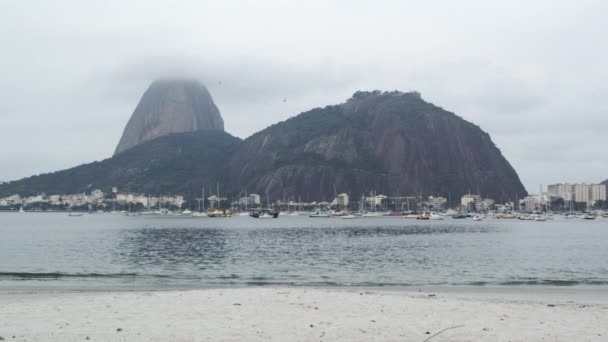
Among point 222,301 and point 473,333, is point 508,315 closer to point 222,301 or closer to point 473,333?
point 473,333

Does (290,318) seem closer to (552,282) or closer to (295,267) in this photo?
(552,282)

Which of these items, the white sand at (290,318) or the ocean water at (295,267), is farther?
the ocean water at (295,267)

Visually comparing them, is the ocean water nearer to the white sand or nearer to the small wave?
the small wave

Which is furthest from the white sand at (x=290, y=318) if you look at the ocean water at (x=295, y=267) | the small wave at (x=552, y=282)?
the small wave at (x=552, y=282)

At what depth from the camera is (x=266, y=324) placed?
684 inches

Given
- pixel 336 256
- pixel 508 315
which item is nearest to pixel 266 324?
pixel 508 315

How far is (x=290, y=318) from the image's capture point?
18391 millimetres

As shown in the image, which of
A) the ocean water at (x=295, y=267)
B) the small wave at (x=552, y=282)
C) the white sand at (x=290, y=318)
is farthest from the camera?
the ocean water at (x=295, y=267)

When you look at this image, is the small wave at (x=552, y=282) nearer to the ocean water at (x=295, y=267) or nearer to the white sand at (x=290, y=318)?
the ocean water at (x=295, y=267)

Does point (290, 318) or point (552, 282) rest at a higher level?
point (290, 318)

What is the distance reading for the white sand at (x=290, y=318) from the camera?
51.9 ft

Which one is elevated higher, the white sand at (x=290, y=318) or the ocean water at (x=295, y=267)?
the white sand at (x=290, y=318)

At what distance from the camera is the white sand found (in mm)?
15828

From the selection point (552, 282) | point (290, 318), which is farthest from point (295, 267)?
point (290, 318)
